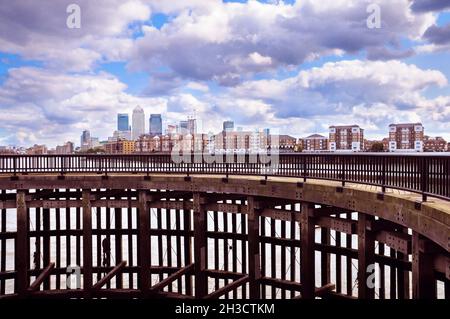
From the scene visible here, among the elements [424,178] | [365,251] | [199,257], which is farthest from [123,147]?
[424,178]

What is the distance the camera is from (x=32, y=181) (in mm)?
18953

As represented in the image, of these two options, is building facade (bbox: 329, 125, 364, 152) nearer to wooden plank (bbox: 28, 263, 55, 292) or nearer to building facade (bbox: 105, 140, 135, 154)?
building facade (bbox: 105, 140, 135, 154)

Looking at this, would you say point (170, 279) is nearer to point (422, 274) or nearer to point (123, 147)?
point (422, 274)

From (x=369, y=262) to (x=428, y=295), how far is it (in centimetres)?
253

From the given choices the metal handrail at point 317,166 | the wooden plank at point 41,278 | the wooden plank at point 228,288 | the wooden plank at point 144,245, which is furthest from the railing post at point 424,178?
the wooden plank at point 41,278

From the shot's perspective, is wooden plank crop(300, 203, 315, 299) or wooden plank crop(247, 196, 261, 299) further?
wooden plank crop(247, 196, 261, 299)

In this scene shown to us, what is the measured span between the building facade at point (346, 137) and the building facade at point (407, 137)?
31.4ft

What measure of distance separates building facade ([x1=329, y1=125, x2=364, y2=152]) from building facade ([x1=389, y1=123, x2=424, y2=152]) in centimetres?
958

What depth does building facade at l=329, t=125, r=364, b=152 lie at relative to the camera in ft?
436

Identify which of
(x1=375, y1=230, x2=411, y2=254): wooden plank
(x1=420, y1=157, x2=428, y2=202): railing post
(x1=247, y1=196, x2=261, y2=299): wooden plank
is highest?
(x1=420, y1=157, x2=428, y2=202): railing post

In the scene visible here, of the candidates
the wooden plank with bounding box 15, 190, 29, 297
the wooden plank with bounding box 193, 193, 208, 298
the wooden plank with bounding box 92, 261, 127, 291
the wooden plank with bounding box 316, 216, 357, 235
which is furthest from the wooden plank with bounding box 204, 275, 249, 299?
the wooden plank with bounding box 15, 190, 29, 297
